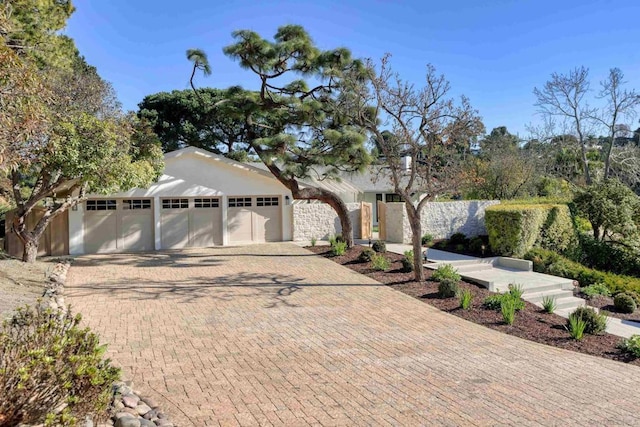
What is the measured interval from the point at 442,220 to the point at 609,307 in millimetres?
9678

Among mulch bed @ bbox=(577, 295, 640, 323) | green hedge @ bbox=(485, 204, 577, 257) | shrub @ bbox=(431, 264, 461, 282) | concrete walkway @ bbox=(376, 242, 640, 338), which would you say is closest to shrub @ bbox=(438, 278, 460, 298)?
shrub @ bbox=(431, 264, 461, 282)

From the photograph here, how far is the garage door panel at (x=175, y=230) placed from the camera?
1919 centimetres

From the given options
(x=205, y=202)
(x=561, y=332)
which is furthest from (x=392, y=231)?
(x=561, y=332)

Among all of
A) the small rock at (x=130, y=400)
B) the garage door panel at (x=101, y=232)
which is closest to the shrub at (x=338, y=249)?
the garage door panel at (x=101, y=232)

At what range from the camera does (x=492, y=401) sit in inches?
213

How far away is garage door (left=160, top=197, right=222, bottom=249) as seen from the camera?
1925 cm

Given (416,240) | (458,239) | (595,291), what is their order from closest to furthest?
(416,240), (595,291), (458,239)

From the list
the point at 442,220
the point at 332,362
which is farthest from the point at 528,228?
the point at 332,362

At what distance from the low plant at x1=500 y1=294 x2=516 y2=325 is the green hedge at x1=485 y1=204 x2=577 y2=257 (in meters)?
7.42

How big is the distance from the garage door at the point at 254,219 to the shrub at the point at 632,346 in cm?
1505

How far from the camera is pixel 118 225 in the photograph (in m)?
18.5

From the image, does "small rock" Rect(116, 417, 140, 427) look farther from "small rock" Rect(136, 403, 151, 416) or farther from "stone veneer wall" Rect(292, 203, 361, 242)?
"stone veneer wall" Rect(292, 203, 361, 242)

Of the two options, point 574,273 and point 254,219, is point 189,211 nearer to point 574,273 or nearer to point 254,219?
point 254,219

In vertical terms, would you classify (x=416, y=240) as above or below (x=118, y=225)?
below
